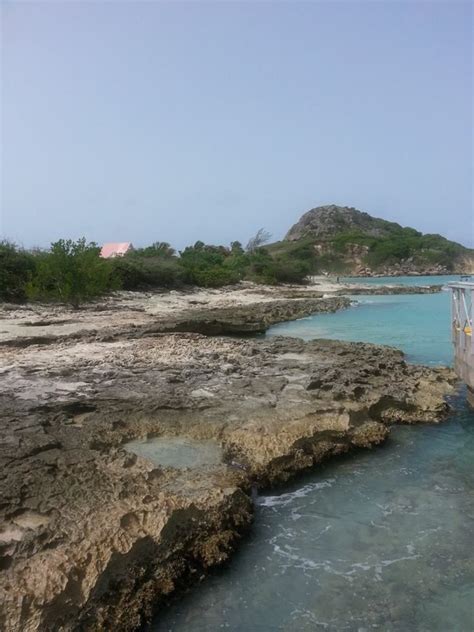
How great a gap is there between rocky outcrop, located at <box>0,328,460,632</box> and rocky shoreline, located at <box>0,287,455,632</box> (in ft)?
0.05

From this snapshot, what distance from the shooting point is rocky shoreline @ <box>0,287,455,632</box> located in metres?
4.03

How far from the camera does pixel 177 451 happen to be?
641 cm

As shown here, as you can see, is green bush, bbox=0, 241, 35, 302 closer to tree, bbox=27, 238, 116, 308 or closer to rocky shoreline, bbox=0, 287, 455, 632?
tree, bbox=27, 238, 116, 308

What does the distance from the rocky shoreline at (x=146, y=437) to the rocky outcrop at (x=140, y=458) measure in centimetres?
2

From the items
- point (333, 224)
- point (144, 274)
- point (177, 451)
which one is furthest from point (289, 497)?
point (333, 224)

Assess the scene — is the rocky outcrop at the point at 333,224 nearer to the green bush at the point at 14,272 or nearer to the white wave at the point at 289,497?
the green bush at the point at 14,272

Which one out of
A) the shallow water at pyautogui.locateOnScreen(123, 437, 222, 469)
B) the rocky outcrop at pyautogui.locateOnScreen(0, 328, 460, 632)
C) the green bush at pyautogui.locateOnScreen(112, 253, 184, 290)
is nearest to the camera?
the rocky outcrop at pyautogui.locateOnScreen(0, 328, 460, 632)

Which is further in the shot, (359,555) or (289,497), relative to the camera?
(289,497)

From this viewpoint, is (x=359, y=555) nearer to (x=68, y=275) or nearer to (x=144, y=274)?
(x=68, y=275)

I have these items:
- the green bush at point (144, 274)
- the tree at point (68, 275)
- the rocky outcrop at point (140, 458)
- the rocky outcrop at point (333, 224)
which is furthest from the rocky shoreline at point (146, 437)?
the rocky outcrop at point (333, 224)

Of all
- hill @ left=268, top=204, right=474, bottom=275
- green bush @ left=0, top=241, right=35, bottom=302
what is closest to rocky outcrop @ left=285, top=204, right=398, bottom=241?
hill @ left=268, top=204, right=474, bottom=275

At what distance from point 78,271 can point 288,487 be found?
21.0 m

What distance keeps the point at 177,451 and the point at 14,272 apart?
23.2m

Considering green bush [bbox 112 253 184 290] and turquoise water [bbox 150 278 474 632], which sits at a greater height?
green bush [bbox 112 253 184 290]
